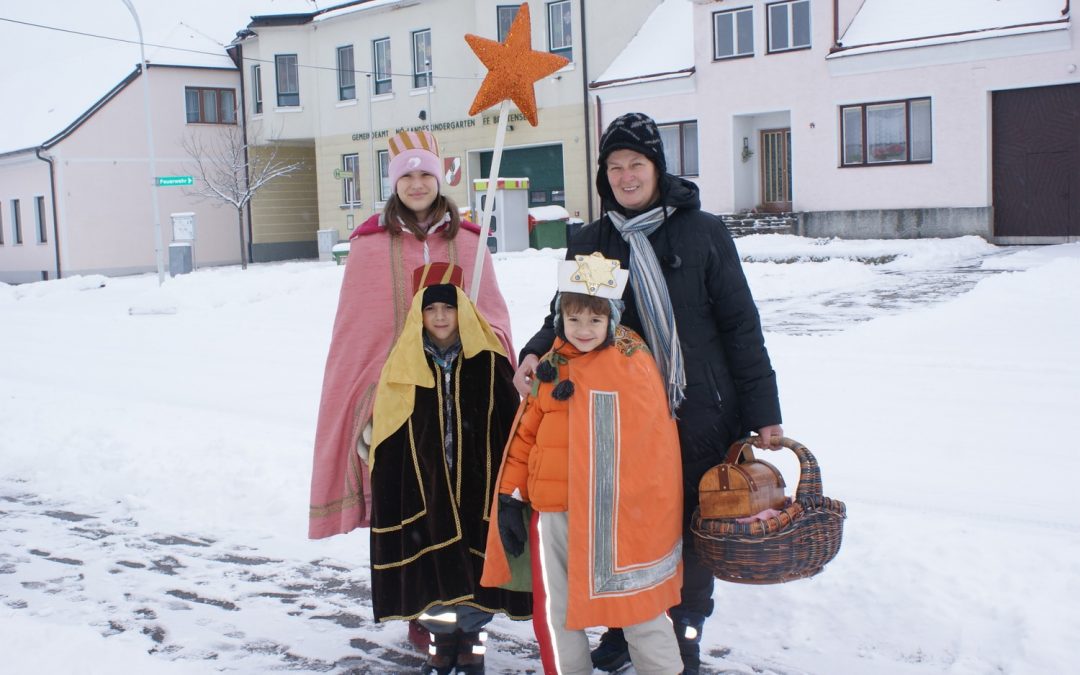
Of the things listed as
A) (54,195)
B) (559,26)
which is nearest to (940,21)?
(559,26)

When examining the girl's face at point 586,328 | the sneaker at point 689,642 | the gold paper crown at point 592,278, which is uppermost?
the gold paper crown at point 592,278

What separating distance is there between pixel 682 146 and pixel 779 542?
23.1m

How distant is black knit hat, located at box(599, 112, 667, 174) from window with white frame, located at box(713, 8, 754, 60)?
2155 cm

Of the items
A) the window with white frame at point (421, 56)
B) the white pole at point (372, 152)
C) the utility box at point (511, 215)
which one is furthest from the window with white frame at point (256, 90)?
the utility box at point (511, 215)

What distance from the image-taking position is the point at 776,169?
25000 millimetres

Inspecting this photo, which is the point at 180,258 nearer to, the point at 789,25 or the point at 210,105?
the point at 210,105

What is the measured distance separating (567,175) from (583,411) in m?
25.2

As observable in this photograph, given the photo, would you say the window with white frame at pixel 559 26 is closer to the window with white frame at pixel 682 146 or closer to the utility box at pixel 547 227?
the window with white frame at pixel 682 146

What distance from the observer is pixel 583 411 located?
135 inches

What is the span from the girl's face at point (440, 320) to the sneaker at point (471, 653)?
3.62 ft

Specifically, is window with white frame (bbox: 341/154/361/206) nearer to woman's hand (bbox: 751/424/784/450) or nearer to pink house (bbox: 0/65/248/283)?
pink house (bbox: 0/65/248/283)

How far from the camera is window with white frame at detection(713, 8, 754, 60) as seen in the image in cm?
2412

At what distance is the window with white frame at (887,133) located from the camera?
21609 millimetres

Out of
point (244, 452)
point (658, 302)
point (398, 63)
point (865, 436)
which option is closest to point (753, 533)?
point (658, 302)
